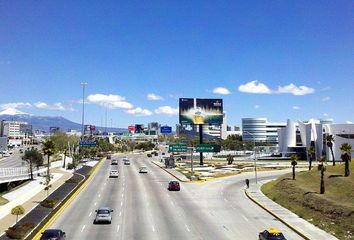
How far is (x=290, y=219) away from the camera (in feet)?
150

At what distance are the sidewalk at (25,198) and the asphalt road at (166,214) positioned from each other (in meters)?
4.27

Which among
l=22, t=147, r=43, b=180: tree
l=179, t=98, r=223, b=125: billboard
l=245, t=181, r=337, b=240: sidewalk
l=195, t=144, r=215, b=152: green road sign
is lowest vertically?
l=245, t=181, r=337, b=240: sidewalk

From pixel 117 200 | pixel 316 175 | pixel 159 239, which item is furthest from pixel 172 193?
pixel 159 239

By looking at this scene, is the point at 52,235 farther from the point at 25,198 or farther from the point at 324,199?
the point at 324,199

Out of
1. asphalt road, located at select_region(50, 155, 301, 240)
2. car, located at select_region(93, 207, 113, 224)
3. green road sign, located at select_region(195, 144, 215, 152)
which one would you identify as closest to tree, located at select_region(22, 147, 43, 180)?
asphalt road, located at select_region(50, 155, 301, 240)

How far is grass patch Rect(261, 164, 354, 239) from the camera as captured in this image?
41069mm

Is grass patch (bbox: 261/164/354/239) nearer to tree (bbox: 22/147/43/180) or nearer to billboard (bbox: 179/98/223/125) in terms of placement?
tree (bbox: 22/147/43/180)

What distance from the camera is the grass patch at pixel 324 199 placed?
135ft

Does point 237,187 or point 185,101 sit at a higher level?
point 185,101

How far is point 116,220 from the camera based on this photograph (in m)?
44.4

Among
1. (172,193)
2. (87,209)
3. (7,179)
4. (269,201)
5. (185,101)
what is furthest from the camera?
(185,101)

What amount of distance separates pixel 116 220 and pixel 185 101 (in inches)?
3145

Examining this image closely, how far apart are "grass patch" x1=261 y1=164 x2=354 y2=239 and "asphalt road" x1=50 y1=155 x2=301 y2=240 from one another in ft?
12.3

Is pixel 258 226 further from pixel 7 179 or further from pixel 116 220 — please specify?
pixel 7 179
